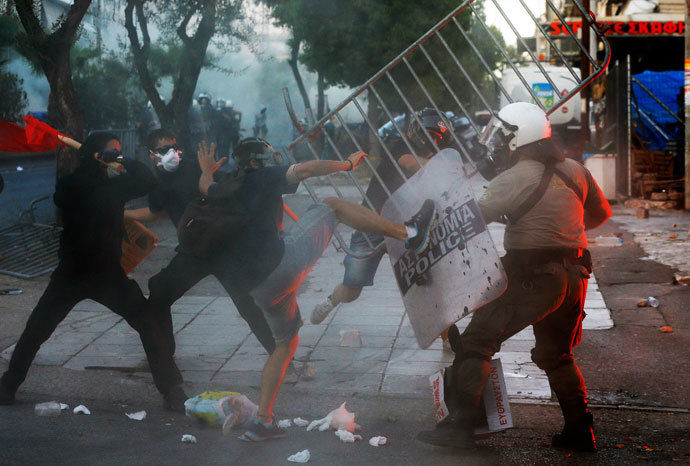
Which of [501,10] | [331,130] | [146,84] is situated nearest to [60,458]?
[501,10]

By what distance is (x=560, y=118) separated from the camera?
25141mm

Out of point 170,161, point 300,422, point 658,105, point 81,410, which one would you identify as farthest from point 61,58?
point 658,105

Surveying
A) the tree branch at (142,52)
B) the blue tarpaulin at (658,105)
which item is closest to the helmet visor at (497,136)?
the tree branch at (142,52)

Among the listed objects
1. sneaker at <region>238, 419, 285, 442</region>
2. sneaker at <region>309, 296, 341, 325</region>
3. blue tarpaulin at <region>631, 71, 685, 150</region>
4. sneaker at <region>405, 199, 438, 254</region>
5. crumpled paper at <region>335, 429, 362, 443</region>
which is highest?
sneaker at <region>405, 199, 438, 254</region>

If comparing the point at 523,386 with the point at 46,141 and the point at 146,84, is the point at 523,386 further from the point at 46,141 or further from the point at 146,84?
the point at 146,84

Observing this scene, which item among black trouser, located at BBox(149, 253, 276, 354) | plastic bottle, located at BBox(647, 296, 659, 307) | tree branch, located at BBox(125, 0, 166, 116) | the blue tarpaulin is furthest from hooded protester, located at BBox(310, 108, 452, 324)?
the blue tarpaulin

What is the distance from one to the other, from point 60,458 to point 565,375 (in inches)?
100.0

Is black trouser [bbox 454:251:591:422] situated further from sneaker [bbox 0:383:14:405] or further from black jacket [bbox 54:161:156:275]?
sneaker [bbox 0:383:14:405]

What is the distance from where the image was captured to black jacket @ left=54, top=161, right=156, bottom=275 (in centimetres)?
507

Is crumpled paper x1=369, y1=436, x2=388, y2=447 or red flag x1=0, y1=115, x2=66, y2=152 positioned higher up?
red flag x1=0, y1=115, x2=66, y2=152

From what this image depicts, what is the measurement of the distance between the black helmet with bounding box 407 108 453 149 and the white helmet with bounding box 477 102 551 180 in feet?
5.05

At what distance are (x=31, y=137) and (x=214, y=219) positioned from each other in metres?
2.68

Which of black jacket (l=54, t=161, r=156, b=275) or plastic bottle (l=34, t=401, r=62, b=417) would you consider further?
black jacket (l=54, t=161, r=156, b=275)

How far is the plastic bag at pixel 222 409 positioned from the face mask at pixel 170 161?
157 centimetres
